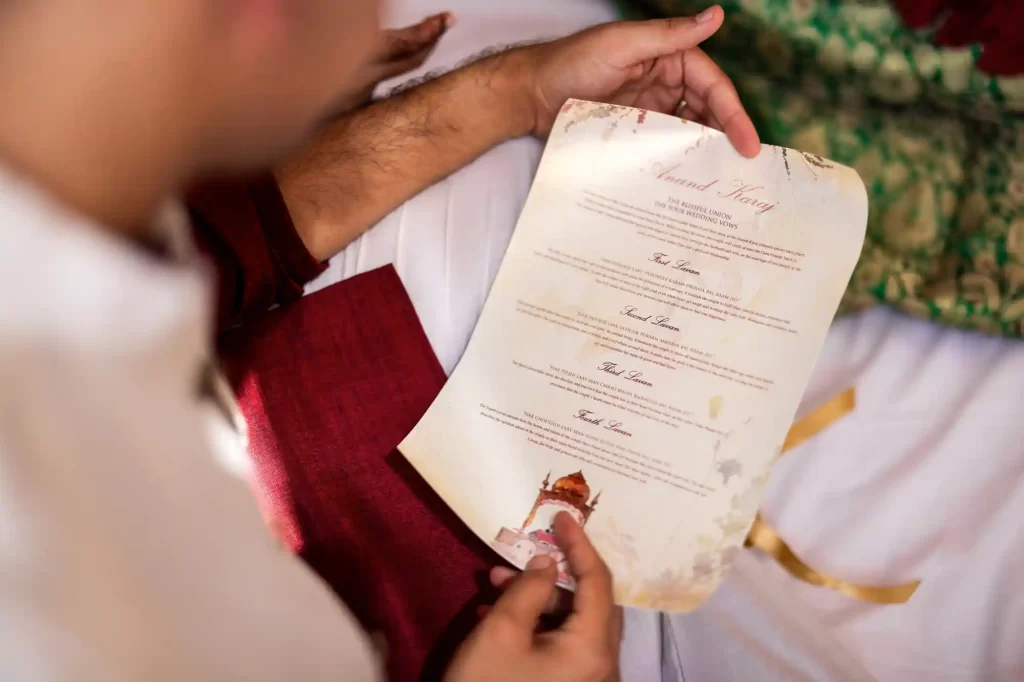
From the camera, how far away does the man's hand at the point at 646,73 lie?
25.2 inches

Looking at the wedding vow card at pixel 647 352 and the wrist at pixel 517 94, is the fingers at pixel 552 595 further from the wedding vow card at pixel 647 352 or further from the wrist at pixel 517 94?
the wrist at pixel 517 94

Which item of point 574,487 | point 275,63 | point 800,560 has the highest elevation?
point 275,63

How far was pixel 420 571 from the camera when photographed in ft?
1.92

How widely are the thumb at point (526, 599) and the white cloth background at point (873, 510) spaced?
0.12m

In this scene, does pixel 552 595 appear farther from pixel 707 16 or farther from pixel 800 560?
pixel 707 16

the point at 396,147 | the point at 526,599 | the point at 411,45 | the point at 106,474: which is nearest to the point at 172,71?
the point at 106,474

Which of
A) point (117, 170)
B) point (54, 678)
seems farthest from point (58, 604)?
point (117, 170)

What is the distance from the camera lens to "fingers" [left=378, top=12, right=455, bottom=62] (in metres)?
0.84

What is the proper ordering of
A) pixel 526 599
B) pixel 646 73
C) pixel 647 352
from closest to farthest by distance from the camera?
1. pixel 526 599
2. pixel 647 352
3. pixel 646 73

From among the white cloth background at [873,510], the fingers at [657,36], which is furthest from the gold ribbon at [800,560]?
the fingers at [657,36]

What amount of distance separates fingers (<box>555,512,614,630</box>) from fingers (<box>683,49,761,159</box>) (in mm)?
374

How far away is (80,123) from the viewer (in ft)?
0.76

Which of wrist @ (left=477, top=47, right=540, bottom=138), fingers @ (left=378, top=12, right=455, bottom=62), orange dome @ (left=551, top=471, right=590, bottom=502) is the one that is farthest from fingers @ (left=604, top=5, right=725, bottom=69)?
orange dome @ (left=551, top=471, right=590, bottom=502)

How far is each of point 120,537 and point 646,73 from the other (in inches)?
25.4
